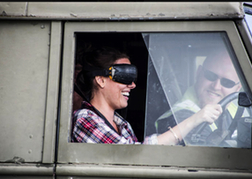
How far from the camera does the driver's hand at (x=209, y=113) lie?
144 cm

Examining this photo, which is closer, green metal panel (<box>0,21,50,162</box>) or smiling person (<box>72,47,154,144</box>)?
green metal panel (<box>0,21,50,162</box>)

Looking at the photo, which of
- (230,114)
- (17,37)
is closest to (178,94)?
(230,114)

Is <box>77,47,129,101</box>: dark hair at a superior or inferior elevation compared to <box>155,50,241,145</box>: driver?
superior

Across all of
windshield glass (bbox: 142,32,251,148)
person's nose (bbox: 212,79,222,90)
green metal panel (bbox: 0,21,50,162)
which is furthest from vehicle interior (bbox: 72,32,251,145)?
green metal panel (bbox: 0,21,50,162)

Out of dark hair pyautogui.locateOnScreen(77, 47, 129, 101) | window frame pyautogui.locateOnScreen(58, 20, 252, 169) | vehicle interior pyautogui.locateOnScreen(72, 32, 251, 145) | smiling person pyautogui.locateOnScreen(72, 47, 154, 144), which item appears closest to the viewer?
window frame pyautogui.locateOnScreen(58, 20, 252, 169)

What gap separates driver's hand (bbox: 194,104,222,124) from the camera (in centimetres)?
144

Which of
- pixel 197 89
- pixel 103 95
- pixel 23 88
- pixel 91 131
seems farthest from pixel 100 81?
pixel 197 89

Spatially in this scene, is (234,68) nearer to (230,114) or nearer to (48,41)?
(230,114)

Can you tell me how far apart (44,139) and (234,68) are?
42.9 inches

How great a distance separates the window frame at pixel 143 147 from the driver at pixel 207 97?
0.24 feet

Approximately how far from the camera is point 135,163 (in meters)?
1.39

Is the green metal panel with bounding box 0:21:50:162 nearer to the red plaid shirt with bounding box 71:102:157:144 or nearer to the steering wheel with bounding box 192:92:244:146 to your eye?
the red plaid shirt with bounding box 71:102:157:144

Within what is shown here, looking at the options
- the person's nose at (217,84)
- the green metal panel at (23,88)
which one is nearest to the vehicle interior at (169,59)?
the person's nose at (217,84)

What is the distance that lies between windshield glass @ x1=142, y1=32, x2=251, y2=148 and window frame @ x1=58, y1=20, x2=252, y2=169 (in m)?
0.04
